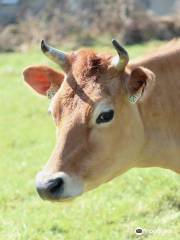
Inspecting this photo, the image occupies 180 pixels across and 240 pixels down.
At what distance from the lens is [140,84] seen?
258 inches

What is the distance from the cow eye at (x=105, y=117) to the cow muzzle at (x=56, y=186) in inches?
24.7

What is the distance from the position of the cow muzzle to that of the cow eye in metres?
0.63

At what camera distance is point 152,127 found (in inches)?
275

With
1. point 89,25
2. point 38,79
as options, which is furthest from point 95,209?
point 89,25

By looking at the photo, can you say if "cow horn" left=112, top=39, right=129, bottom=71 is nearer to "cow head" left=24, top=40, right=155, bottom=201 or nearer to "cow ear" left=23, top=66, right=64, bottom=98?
"cow head" left=24, top=40, right=155, bottom=201

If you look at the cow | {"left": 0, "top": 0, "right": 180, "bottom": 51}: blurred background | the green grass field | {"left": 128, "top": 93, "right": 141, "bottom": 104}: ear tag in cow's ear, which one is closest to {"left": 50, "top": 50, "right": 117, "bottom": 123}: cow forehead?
the cow

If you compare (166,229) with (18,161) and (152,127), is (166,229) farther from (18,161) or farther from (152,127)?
(18,161)

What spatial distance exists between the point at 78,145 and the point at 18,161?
6477 millimetres

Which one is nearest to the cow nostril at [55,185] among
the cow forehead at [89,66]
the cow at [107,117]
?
the cow at [107,117]

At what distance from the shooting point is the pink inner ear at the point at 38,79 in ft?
24.5

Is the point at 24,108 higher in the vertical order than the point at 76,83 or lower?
lower

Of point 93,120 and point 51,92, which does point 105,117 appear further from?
point 51,92

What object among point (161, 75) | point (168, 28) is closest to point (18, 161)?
point (161, 75)

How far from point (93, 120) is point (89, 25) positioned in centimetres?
3267
